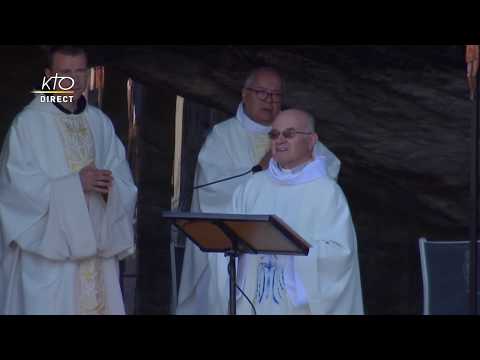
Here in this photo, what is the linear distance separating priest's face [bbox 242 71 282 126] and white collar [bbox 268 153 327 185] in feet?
3.51

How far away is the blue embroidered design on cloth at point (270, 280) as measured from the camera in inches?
433

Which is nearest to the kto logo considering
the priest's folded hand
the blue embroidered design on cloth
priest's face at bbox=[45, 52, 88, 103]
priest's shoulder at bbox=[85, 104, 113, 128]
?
priest's face at bbox=[45, 52, 88, 103]

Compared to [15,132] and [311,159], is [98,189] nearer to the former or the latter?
[15,132]

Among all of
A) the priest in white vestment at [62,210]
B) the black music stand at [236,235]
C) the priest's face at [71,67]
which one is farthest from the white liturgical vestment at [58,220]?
the black music stand at [236,235]

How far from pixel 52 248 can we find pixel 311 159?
1.69 meters

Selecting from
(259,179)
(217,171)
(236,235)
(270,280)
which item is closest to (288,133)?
(259,179)

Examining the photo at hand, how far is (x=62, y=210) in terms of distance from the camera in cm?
1132

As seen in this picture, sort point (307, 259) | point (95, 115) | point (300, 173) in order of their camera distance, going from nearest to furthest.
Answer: point (307, 259), point (300, 173), point (95, 115)

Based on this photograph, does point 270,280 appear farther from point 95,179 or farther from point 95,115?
point 95,115

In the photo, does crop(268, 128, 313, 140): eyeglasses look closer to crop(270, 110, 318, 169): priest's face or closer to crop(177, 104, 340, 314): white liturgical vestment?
crop(270, 110, 318, 169): priest's face

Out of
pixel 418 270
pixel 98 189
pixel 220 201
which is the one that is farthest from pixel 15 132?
pixel 418 270

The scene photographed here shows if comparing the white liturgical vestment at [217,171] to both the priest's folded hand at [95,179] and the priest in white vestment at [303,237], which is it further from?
the priest's folded hand at [95,179]

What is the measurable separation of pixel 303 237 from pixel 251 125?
167 cm

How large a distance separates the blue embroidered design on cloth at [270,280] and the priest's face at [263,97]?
1615 mm
